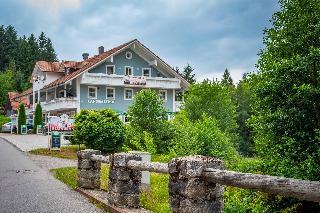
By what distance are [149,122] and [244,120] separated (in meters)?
30.9

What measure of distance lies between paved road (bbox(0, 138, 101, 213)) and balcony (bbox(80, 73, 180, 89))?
28.4 metres

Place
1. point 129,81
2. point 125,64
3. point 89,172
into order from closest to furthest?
point 89,172 < point 129,81 < point 125,64

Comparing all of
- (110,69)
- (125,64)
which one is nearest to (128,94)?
(125,64)

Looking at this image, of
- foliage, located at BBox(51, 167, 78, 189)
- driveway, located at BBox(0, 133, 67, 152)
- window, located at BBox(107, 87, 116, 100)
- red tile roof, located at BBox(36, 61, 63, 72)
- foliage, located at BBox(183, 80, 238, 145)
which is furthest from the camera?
red tile roof, located at BBox(36, 61, 63, 72)

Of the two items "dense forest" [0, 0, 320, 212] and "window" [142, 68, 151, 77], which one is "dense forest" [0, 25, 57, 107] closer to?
"window" [142, 68, 151, 77]

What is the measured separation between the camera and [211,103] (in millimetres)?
41750

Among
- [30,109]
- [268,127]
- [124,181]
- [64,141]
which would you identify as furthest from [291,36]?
[30,109]

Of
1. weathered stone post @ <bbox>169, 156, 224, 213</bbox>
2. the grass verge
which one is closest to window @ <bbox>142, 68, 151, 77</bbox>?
the grass verge

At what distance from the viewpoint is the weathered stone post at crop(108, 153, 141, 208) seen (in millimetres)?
7675

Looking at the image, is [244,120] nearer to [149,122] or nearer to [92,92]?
[92,92]

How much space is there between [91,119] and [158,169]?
1640 centimetres

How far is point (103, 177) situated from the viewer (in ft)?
42.0

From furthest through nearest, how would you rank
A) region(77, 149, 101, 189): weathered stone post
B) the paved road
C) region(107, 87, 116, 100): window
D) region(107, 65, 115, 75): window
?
region(107, 87, 116, 100): window < region(107, 65, 115, 75): window < region(77, 149, 101, 189): weathered stone post < the paved road

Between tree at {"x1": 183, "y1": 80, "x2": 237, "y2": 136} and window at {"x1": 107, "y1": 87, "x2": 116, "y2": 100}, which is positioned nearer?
tree at {"x1": 183, "y1": 80, "x2": 237, "y2": 136}
